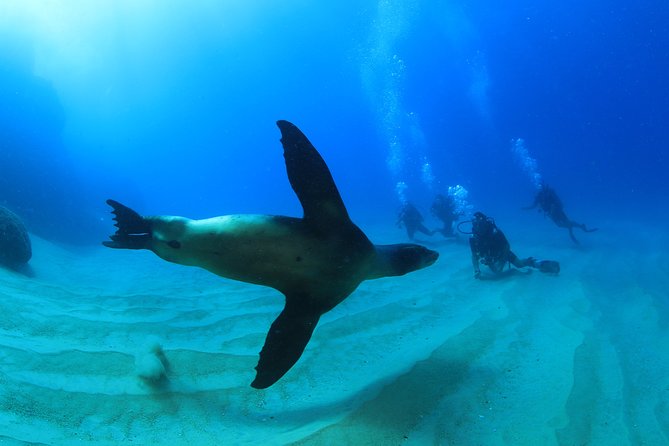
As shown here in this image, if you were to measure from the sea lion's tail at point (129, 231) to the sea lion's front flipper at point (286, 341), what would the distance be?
1.54m

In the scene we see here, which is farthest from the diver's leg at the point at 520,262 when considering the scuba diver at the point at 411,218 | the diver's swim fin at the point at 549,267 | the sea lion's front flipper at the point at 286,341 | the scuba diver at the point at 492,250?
the sea lion's front flipper at the point at 286,341

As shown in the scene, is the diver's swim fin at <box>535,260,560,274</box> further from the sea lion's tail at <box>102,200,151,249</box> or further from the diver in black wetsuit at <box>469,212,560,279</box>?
the sea lion's tail at <box>102,200,151,249</box>

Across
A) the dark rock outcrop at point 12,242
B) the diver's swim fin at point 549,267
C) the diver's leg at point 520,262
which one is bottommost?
the diver's swim fin at point 549,267

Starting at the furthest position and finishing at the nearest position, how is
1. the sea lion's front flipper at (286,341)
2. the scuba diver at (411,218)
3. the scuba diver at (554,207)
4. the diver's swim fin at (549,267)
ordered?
the scuba diver at (411,218) < the scuba diver at (554,207) < the diver's swim fin at (549,267) < the sea lion's front flipper at (286,341)

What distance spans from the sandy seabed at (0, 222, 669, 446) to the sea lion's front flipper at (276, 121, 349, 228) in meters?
1.75

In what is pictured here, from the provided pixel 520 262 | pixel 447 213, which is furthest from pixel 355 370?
pixel 447 213

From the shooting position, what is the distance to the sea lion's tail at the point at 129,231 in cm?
341

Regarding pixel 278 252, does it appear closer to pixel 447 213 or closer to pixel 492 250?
pixel 492 250

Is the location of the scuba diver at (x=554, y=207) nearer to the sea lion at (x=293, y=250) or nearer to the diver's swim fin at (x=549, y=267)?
the diver's swim fin at (x=549, y=267)

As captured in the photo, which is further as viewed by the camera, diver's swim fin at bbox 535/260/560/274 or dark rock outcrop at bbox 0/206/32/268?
dark rock outcrop at bbox 0/206/32/268

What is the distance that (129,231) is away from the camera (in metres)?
3.48

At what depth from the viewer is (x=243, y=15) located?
91000mm

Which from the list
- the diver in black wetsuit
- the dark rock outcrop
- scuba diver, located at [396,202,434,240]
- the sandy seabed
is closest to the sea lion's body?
the sandy seabed

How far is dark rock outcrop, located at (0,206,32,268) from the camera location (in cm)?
888
